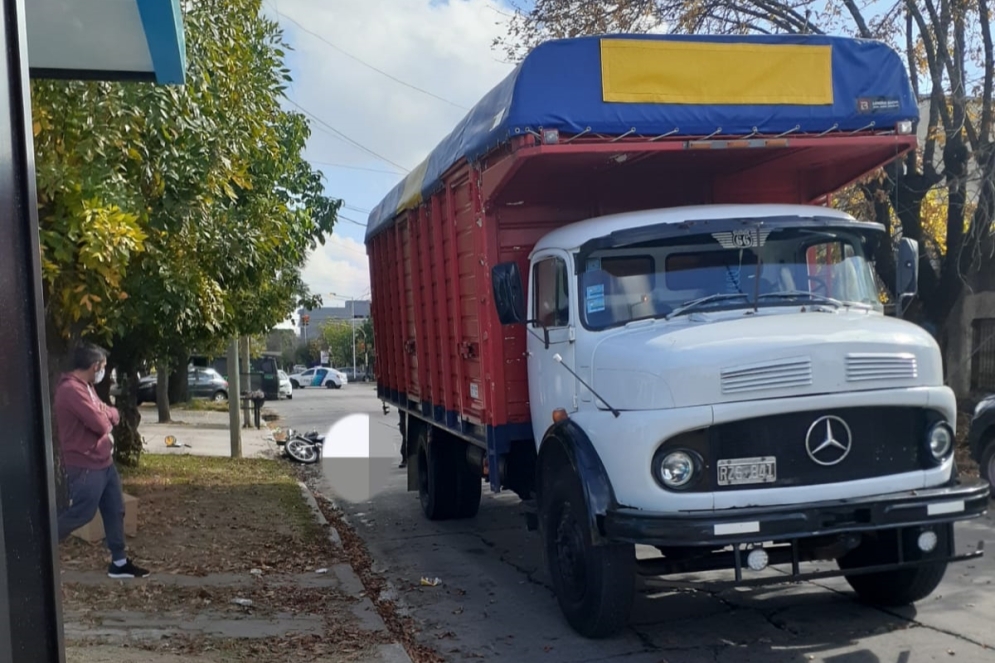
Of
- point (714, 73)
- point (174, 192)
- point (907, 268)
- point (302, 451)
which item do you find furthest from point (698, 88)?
point (302, 451)

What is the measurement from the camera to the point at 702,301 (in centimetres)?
629

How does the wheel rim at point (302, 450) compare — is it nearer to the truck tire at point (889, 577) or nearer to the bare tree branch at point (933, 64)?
the bare tree branch at point (933, 64)

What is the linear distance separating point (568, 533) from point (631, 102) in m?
2.86

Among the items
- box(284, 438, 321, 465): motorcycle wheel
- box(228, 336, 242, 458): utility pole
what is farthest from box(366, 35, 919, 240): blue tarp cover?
box(228, 336, 242, 458): utility pole

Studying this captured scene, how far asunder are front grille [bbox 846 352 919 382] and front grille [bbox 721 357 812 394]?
266 mm

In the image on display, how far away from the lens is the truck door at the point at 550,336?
6.64 meters

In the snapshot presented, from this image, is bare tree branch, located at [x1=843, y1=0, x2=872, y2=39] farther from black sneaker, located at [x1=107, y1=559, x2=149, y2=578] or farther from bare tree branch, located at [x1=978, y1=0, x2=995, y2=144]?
black sneaker, located at [x1=107, y1=559, x2=149, y2=578]

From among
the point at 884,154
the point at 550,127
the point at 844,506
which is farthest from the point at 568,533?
the point at 884,154

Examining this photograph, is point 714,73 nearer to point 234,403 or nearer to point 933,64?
point 933,64

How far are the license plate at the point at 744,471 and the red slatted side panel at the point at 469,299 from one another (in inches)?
103

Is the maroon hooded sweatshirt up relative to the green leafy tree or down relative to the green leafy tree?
down

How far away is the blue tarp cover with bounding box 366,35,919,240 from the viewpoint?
6.57 metres

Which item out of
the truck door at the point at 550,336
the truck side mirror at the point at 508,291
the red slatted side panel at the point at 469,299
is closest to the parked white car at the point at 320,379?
the red slatted side panel at the point at 469,299

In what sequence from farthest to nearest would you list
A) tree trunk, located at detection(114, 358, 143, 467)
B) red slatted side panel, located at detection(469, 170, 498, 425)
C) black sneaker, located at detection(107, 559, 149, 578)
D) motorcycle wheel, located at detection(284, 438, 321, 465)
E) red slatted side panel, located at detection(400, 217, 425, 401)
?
motorcycle wheel, located at detection(284, 438, 321, 465) < tree trunk, located at detection(114, 358, 143, 467) < red slatted side panel, located at detection(400, 217, 425, 401) < black sneaker, located at detection(107, 559, 149, 578) < red slatted side panel, located at detection(469, 170, 498, 425)
